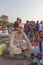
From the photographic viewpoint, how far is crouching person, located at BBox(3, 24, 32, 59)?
5.74 meters

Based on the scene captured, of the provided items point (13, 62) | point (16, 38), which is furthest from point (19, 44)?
point (13, 62)

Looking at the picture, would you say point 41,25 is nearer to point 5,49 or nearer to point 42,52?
point 5,49

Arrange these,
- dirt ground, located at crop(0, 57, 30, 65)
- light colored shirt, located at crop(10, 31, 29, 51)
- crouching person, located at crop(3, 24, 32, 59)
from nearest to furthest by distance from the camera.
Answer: dirt ground, located at crop(0, 57, 30, 65)
crouching person, located at crop(3, 24, 32, 59)
light colored shirt, located at crop(10, 31, 29, 51)

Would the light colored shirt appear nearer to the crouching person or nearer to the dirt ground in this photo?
the crouching person

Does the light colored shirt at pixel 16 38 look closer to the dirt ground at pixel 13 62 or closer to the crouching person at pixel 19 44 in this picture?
the crouching person at pixel 19 44

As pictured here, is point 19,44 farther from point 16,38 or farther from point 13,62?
point 13,62

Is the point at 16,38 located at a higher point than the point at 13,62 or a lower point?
higher

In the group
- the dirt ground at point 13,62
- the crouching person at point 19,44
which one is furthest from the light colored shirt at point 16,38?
the dirt ground at point 13,62

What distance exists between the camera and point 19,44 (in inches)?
251

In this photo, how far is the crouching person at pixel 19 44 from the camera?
574 centimetres

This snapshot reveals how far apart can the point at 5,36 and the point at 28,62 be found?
4884 millimetres

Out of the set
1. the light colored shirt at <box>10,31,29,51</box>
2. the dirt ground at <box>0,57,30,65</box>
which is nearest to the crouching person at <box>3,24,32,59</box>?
the light colored shirt at <box>10,31,29,51</box>

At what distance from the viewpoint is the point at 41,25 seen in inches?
440

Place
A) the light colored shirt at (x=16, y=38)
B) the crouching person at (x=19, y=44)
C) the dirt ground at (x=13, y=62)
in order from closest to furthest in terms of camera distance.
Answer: the dirt ground at (x=13, y=62), the crouching person at (x=19, y=44), the light colored shirt at (x=16, y=38)
